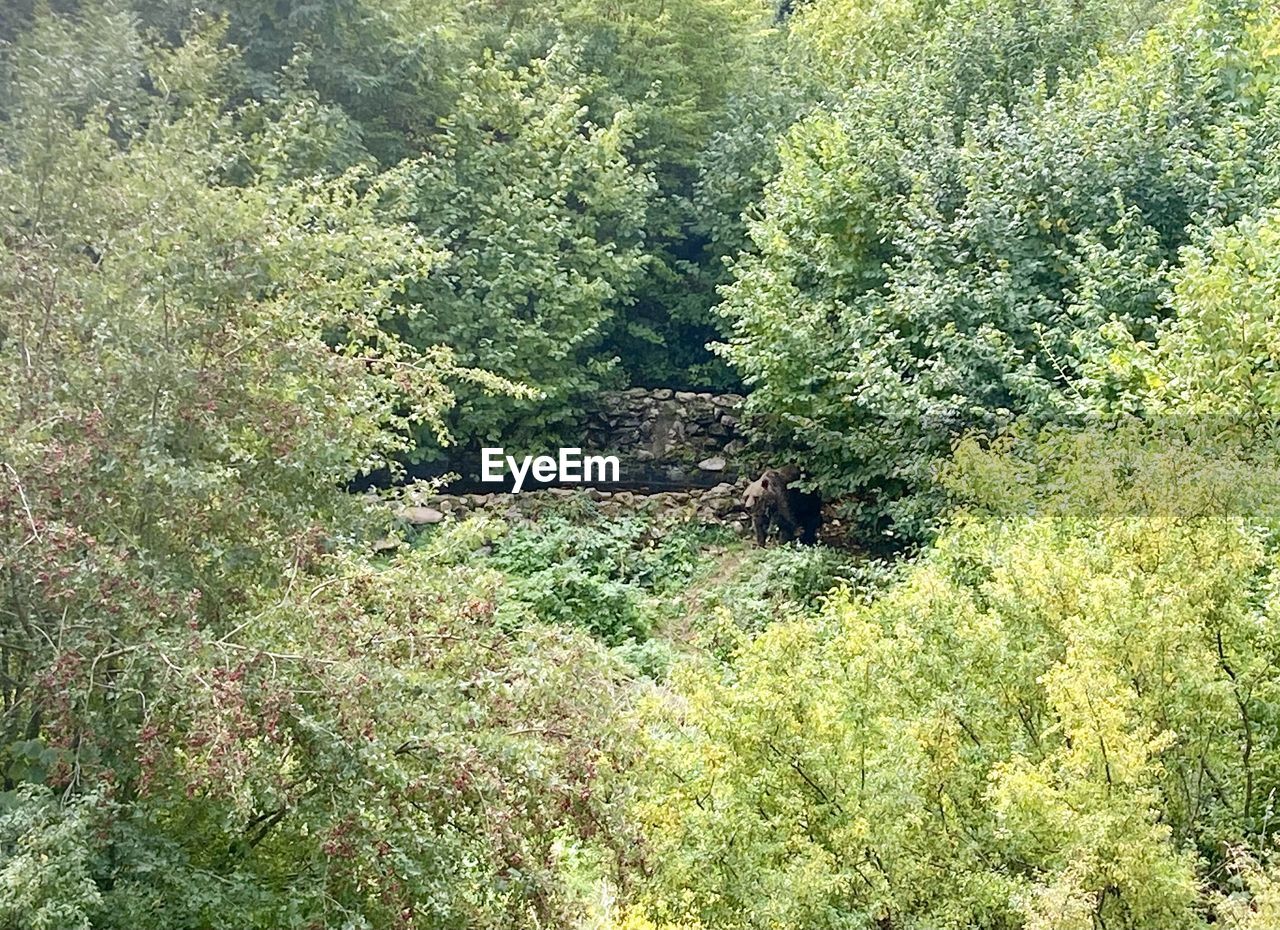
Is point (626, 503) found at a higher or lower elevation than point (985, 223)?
lower

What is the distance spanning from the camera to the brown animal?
10.7 meters

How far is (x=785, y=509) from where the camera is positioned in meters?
10.7

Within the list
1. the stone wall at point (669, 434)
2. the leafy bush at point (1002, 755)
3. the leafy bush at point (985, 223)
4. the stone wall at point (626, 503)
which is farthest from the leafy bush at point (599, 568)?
the leafy bush at point (1002, 755)

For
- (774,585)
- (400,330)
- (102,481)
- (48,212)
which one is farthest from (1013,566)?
(400,330)

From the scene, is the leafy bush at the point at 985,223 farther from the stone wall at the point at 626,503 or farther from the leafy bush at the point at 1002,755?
the leafy bush at the point at 1002,755

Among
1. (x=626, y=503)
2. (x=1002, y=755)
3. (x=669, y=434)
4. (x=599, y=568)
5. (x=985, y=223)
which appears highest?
(x=985, y=223)

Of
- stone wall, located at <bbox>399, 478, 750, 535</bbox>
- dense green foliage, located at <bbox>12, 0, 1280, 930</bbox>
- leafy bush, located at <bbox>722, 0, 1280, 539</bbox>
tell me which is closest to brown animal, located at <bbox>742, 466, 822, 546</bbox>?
stone wall, located at <bbox>399, 478, 750, 535</bbox>

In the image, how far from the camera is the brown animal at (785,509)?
10.7 m

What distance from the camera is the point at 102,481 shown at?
3.34 metres

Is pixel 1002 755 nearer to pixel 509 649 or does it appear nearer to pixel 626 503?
pixel 509 649

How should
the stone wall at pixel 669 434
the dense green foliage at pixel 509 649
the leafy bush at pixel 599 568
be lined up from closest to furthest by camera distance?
1. the dense green foliage at pixel 509 649
2. the leafy bush at pixel 599 568
3. the stone wall at pixel 669 434

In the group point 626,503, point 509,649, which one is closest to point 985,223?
point 626,503

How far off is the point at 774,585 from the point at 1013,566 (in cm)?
500

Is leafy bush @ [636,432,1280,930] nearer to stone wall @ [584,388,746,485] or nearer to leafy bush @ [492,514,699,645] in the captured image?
leafy bush @ [492,514,699,645]
